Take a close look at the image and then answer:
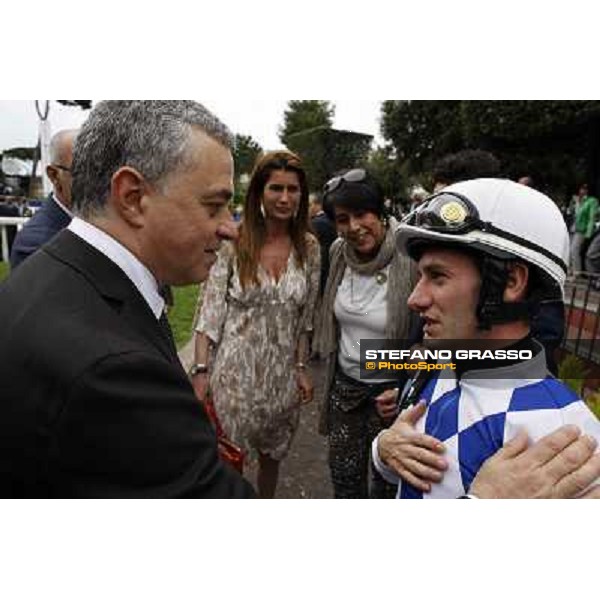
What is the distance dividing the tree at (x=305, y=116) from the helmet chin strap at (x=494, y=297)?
629 mm

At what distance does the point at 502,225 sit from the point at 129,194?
0.61 metres

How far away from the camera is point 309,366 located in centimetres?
191

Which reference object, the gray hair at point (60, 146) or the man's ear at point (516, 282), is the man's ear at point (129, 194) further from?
the gray hair at point (60, 146)

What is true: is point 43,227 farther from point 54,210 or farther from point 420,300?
point 420,300

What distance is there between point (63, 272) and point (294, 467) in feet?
5.31

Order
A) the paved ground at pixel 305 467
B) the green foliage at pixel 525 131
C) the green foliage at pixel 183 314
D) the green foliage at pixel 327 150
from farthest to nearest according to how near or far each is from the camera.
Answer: the green foliage at pixel 183 314 < the paved ground at pixel 305 467 < the green foliage at pixel 327 150 < the green foliage at pixel 525 131

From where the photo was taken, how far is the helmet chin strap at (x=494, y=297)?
0.88 metres

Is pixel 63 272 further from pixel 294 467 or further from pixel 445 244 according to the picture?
pixel 294 467

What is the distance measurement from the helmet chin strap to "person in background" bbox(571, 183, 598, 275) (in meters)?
1.12

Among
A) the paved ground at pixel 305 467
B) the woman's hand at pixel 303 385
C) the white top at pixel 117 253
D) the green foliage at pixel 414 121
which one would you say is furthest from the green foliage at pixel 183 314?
the white top at pixel 117 253

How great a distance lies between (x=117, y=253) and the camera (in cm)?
83

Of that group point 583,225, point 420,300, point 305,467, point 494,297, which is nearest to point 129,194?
point 420,300

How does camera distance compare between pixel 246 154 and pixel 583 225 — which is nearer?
pixel 246 154

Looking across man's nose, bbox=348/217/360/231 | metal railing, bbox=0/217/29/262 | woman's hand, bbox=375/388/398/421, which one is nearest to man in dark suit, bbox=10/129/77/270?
man's nose, bbox=348/217/360/231
